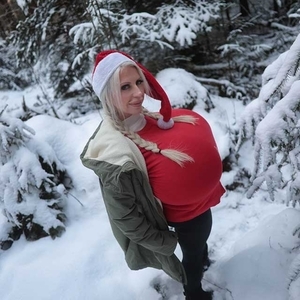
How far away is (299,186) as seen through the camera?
1479mm

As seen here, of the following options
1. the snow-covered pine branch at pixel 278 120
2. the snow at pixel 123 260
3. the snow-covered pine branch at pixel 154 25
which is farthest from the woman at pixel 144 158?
the snow-covered pine branch at pixel 154 25

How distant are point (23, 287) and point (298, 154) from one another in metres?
2.22

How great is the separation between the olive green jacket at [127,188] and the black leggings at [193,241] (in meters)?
0.11

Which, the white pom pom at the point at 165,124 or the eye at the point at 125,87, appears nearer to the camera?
the eye at the point at 125,87

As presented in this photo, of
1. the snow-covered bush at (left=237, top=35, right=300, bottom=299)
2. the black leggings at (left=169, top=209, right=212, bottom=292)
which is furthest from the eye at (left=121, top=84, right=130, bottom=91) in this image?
the black leggings at (left=169, top=209, right=212, bottom=292)

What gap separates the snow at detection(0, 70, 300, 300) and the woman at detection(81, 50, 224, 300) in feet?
2.42

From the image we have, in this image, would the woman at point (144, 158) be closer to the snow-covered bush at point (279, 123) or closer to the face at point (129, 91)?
the face at point (129, 91)

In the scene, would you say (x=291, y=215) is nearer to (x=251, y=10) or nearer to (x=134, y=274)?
(x=134, y=274)

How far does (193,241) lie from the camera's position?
1.73 metres

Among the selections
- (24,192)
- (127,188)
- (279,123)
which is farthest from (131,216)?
(24,192)

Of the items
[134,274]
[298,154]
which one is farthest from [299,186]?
[134,274]

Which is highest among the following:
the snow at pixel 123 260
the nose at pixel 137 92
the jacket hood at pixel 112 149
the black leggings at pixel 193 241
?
the nose at pixel 137 92

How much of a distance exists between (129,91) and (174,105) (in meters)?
2.39

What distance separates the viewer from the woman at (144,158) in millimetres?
1332
